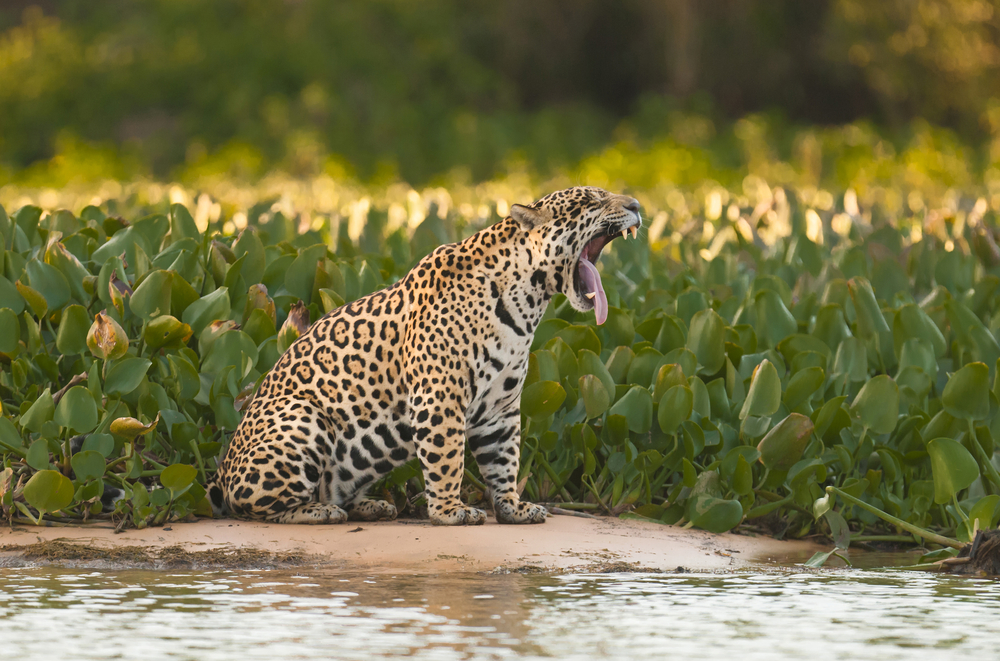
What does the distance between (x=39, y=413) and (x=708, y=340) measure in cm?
300

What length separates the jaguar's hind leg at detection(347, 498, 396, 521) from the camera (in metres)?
5.46

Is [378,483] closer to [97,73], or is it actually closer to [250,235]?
[250,235]

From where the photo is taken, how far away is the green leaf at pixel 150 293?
228 inches

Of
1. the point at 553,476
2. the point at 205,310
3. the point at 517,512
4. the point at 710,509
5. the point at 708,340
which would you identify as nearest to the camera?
the point at 517,512

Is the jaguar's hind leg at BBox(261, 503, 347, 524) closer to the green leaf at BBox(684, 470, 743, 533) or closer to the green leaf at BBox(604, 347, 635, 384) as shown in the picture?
the green leaf at BBox(684, 470, 743, 533)

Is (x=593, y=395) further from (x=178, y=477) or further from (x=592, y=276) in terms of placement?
(x=178, y=477)

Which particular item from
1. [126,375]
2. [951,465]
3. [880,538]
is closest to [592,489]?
[880,538]

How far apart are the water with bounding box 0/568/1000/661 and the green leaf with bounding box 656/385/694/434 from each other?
0.97 meters

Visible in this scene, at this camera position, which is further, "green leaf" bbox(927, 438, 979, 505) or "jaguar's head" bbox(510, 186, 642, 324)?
"green leaf" bbox(927, 438, 979, 505)

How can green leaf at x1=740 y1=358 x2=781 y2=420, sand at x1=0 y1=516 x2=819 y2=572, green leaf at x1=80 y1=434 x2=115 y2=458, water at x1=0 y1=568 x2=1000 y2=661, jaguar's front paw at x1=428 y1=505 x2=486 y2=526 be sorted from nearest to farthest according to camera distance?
water at x1=0 y1=568 x2=1000 y2=661, sand at x1=0 y1=516 x2=819 y2=572, jaguar's front paw at x1=428 y1=505 x2=486 y2=526, green leaf at x1=80 y1=434 x2=115 y2=458, green leaf at x1=740 y1=358 x2=781 y2=420

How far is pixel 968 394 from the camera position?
5.70 meters

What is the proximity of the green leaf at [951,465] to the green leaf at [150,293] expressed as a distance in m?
3.35

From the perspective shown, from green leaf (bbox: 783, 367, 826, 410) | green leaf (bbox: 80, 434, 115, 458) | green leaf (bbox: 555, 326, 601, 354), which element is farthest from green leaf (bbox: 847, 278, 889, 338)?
green leaf (bbox: 80, 434, 115, 458)

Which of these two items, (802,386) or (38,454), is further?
(802,386)
